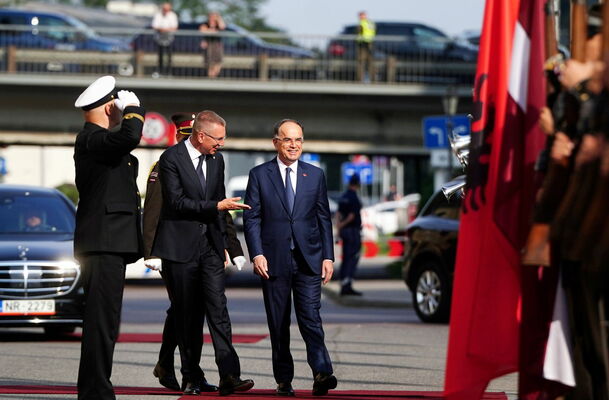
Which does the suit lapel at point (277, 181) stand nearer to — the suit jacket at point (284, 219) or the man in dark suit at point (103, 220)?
the suit jacket at point (284, 219)

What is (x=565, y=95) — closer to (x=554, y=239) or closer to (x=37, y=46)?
(x=554, y=239)

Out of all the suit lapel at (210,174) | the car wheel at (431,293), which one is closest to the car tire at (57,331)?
the car wheel at (431,293)

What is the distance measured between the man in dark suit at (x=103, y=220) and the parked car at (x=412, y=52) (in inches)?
1024

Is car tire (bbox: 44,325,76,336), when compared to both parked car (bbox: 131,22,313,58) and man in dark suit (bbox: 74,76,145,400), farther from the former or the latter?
parked car (bbox: 131,22,313,58)

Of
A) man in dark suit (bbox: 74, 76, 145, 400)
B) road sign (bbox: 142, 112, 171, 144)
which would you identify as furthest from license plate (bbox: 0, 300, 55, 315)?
road sign (bbox: 142, 112, 171, 144)

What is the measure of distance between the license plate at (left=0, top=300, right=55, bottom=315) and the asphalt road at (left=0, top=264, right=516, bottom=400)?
1.13 ft

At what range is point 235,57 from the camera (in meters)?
35.5

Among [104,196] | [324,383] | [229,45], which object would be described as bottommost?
[229,45]

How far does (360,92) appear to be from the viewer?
34812 millimetres

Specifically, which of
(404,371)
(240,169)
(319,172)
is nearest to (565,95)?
(319,172)

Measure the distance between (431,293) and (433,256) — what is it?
0.45 meters

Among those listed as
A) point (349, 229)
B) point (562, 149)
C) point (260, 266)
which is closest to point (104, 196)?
point (260, 266)

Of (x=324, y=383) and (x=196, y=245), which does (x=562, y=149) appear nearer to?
(x=324, y=383)

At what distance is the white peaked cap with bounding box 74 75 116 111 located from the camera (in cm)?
910
